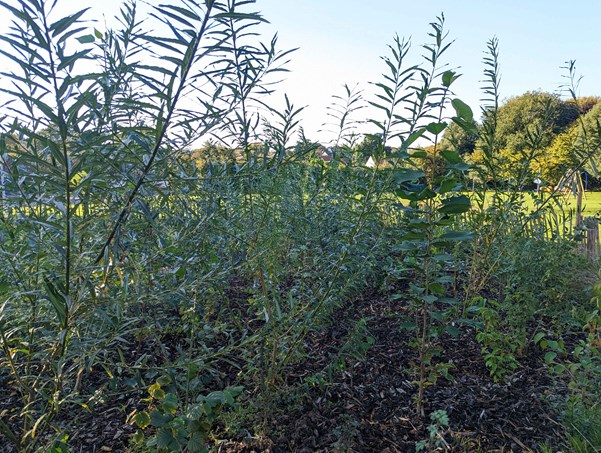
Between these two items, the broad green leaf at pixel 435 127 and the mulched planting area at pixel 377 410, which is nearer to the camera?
the broad green leaf at pixel 435 127

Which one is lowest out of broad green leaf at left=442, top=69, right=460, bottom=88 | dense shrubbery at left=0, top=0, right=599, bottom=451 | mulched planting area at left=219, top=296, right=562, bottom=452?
mulched planting area at left=219, top=296, right=562, bottom=452

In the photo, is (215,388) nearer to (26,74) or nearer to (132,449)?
(132,449)

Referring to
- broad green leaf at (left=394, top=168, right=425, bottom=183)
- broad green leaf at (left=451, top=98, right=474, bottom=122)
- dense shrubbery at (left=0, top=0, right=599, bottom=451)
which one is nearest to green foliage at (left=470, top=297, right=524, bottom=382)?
dense shrubbery at (left=0, top=0, right=599, bottom=451)

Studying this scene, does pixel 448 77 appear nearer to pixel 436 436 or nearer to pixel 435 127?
pixel 435 127

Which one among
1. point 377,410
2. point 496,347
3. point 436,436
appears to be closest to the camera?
A: point 436,436

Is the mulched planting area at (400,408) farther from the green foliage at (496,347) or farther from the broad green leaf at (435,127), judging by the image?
the broad green leaf at (435,127)

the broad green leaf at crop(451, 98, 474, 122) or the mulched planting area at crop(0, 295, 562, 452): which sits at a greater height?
the broad green leaf at crop(451, 98, 474, 122)

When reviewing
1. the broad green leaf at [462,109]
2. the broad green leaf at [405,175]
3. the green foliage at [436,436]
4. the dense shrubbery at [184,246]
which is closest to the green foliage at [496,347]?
the dense shrubbery at [184,246]

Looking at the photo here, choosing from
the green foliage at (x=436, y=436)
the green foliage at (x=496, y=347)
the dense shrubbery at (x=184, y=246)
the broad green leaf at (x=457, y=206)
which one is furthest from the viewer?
the green foliage at (x=496, y=347)

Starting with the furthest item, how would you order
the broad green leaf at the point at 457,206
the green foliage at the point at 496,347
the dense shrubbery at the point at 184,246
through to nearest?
1. the green foliage at the point at 496,347
2. the broad green leaf at the point at 457,206
3. the dense shrubbery at the point at 184,246

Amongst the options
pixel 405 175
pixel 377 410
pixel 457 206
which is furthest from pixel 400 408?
pixel 405 175

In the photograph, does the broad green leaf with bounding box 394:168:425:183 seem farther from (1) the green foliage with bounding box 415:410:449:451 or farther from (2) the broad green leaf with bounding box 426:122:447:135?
(1) the green foliage with bounding box 415:410:449:451

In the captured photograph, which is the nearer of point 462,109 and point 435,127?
point 435,127

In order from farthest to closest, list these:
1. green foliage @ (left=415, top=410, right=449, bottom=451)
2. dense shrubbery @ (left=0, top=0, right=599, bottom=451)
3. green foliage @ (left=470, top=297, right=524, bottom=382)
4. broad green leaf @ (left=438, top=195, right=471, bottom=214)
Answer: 1. green foliage @ (left=470, top=297, right=524, bottom=382)
2. broad green leaf @ (left=438, top=195, right=471, bottom=214)
3. green foliage @ (left=415, top=410, right=449, bottom=451)
4. dense shrubbery @ (left=0, top=0, right=599, bottom=451)
